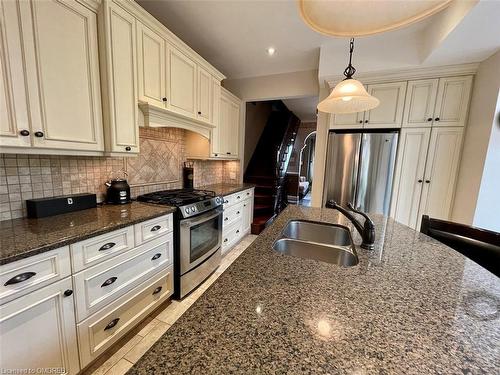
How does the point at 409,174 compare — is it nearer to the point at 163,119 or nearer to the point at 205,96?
the point at 205,96

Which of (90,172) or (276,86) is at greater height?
(276,86)

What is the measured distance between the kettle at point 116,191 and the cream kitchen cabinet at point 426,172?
3.04 metres

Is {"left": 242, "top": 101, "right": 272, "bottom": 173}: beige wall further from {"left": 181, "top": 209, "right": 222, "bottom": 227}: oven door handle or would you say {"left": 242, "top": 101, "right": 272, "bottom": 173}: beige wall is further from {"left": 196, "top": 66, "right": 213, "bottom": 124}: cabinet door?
{"left": 181, "top": 209, "right": 222, "bottom": 227}: oven door handle

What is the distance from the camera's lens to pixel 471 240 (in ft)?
3.92

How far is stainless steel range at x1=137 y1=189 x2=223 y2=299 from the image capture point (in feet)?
6.20

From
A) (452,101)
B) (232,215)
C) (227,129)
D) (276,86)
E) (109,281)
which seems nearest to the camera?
(109,281)

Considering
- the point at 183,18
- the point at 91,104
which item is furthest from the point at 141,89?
the point at 183,18

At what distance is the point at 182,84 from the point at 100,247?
1.68 metres

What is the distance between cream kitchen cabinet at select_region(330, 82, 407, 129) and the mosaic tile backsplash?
2.31m

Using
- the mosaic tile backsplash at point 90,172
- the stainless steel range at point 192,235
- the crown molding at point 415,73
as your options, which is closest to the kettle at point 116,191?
the mosaic tile backsplash at point 90,172

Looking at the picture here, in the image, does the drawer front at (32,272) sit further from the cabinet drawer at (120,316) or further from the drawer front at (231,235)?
the drawer front at (231,235)

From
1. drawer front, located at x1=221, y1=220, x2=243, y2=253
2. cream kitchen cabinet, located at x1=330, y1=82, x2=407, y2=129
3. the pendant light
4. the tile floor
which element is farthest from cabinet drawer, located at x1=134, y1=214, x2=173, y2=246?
cream kitchen cabinet, located at x1=330, y1=82, x2=407, y2=129

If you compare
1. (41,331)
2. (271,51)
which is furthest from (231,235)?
(271,51)

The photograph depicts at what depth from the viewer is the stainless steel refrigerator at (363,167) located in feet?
8.38
